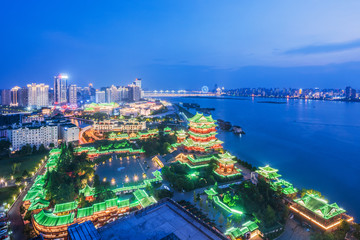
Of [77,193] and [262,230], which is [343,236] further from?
[77,193]

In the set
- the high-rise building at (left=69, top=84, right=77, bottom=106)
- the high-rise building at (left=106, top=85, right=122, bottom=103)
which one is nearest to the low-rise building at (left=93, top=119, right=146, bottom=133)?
the high-rise building at (left=69, top=84, right=77, bottom=106)

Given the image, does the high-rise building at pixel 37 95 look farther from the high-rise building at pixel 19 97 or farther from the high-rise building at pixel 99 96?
the high-rise building at pixel 99 96

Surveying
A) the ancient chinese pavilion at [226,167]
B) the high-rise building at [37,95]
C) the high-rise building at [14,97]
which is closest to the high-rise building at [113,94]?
the high-rise building at [37,95]

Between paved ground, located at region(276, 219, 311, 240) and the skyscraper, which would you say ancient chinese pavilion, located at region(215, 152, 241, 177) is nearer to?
paved ground, located at region(276, 219, 311, 240)

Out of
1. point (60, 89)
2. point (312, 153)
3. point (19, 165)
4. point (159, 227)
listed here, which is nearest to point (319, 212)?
point (159, 227)

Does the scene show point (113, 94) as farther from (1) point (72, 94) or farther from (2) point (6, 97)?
(2) point (6, 97)

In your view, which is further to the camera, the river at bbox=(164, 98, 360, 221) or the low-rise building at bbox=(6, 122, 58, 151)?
the low-rise building at bbox=(6, 122, 58, 151)

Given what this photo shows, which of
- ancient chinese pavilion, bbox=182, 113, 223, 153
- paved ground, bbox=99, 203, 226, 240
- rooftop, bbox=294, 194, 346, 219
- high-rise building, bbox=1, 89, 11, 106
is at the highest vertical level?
high-rise building, bbox=1, 89, 11, 106
